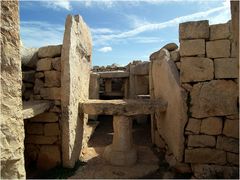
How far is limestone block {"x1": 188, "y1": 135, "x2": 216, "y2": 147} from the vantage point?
4707 mm

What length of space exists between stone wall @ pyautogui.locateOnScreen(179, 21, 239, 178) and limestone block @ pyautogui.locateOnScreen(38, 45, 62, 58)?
256cm

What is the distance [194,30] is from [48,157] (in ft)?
13.3

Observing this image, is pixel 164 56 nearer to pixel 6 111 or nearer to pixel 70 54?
pixel 70 54

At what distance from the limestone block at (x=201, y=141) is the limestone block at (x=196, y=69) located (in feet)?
3.80

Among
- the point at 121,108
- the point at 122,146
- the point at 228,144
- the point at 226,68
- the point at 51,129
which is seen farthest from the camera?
the point at 122,146

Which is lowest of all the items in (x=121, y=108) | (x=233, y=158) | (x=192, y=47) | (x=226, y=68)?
(x=233, y=158)

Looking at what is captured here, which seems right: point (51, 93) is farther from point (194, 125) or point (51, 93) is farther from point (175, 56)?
point (194, 125)

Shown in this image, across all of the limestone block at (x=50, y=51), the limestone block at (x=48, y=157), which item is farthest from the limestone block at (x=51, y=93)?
the limestone block at (x=48, y=157)

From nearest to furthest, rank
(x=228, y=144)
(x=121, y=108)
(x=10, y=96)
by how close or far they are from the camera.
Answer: (x=10, y=96) → (x=228, y=144) → (x=121, y=108)

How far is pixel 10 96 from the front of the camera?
164 cm

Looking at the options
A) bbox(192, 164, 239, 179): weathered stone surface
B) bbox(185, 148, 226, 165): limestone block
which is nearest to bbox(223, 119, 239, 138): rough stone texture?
bbox(185, 148, 226, 165): limestone block

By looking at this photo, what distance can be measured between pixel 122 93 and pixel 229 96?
8174mm

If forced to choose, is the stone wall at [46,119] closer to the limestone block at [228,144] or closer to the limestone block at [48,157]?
the limestone block at [48,157]

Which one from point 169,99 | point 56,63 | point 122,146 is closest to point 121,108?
point 122,146
